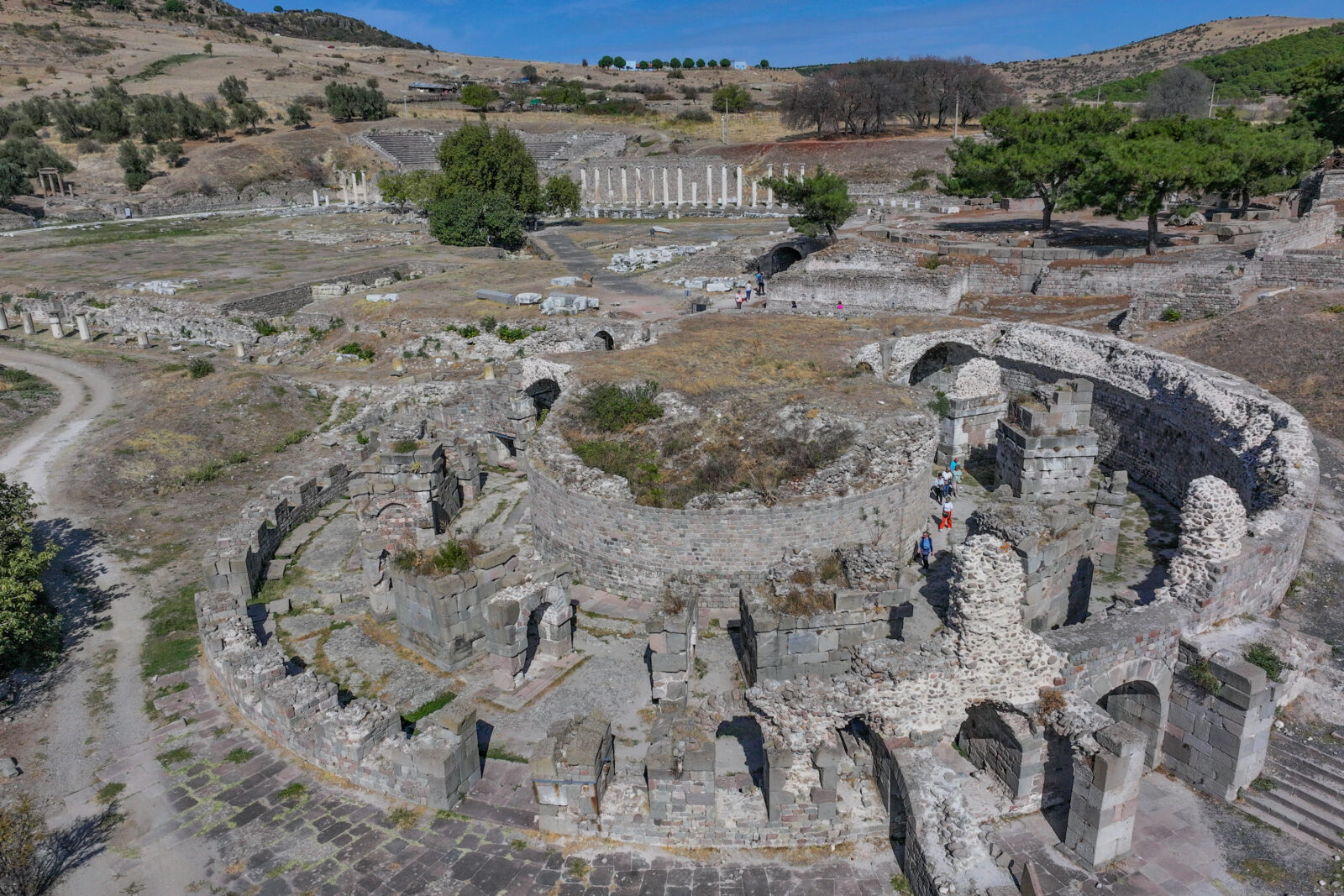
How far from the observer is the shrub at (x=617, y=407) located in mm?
20750

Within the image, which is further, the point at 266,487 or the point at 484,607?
the point at 266,487

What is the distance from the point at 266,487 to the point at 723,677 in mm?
15120

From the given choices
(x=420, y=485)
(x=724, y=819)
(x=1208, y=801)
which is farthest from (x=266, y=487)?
(x=1208, y=801)

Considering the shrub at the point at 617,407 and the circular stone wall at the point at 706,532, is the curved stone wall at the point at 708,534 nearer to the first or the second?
the circular stone wall at the point at 706,532

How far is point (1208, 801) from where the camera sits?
11133mm

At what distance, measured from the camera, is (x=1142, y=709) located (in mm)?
11984

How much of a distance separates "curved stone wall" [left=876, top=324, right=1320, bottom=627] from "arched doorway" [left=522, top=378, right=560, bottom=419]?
9348 millimetres

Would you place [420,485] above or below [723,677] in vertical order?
above

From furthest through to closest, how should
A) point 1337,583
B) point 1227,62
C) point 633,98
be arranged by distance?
1. point 633,98
2. point 1227,62
3. point 1337,583

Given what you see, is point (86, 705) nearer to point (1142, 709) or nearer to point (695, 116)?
point (1142, 709)

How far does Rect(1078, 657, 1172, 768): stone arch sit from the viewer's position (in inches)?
451

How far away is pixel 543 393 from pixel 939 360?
1359 cm

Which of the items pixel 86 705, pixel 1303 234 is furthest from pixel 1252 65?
pixel 86 705

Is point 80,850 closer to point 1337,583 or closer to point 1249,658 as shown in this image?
point 1249,658
